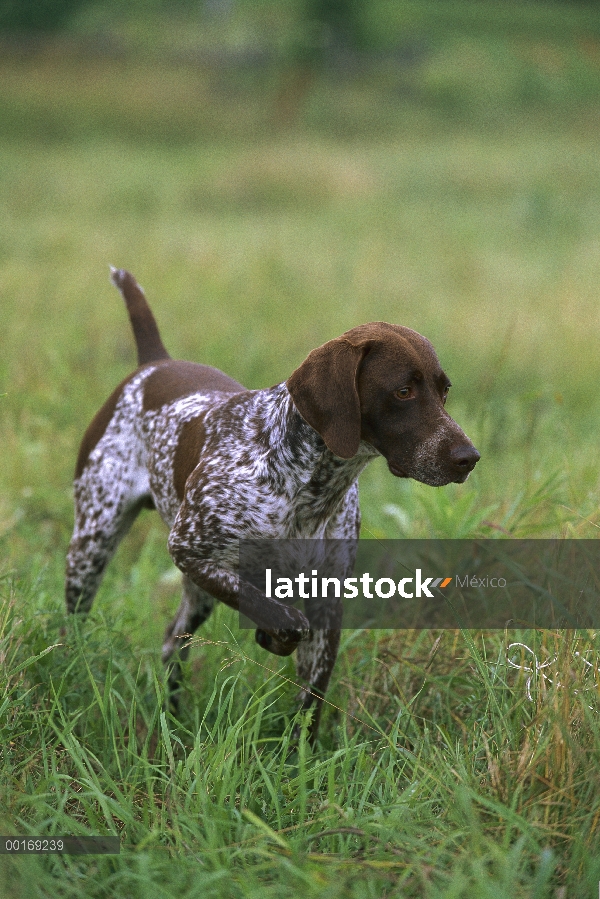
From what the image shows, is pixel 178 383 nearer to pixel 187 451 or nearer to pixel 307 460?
pixel 187 451

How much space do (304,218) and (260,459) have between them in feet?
39.6

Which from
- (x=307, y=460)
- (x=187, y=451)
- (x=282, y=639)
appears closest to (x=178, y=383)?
(x=187, y=451)

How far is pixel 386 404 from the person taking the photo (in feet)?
10.3

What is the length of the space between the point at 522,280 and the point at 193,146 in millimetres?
15445

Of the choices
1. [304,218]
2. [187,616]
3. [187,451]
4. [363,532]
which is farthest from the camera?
[304,218]

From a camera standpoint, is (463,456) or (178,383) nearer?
(463,456)

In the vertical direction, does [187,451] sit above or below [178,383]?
below

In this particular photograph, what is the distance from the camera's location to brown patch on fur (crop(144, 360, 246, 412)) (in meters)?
4.11

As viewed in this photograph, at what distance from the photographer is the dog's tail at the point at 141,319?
4.57m

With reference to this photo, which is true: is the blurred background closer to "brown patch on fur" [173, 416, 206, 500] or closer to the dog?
the dog

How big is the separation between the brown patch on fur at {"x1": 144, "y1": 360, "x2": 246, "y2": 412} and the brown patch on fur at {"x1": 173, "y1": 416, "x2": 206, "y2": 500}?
0.27 metres

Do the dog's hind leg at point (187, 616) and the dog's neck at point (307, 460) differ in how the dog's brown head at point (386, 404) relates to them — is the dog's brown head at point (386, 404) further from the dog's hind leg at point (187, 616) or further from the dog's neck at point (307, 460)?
the dog's hind leg at point (187, 616)

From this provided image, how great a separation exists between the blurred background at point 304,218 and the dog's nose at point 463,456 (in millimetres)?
1259

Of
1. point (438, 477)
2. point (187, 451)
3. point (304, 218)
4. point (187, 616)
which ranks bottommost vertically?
point (187, 616)
